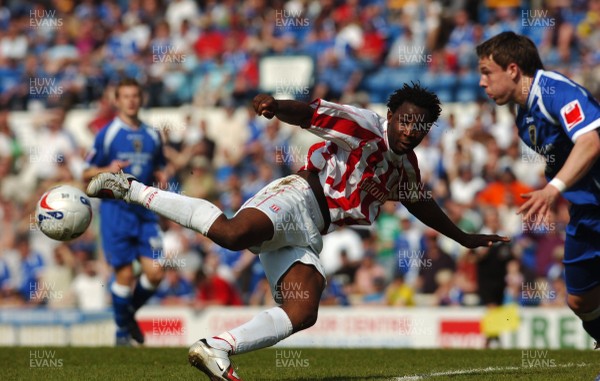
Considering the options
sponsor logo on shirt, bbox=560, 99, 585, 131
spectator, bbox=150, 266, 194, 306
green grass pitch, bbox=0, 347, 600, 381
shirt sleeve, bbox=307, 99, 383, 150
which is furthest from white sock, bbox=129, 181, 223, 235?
spectator, bbox=150, 266, 194, 306

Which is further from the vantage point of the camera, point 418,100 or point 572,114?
point 418,100

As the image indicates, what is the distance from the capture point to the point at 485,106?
16922 millimetres

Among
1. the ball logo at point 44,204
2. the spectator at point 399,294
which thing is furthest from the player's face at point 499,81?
the spectator at point 399,294

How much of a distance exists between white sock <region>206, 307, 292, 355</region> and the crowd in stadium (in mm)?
4906

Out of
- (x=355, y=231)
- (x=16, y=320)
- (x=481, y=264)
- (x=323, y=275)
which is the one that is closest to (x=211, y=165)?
(x=355, y=231)

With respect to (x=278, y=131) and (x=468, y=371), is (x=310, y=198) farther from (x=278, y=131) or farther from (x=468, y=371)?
(x=278, y=131)

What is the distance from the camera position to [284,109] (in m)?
6.84

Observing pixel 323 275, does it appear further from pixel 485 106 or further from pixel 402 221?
pixel 485 106

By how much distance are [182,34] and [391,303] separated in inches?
377

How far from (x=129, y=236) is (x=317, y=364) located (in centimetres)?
352

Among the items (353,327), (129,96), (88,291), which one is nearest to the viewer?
(129,96)

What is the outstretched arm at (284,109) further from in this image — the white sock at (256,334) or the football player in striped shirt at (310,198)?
the white sock at (256,334)

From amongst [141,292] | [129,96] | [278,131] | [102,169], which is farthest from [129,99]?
[278,131]

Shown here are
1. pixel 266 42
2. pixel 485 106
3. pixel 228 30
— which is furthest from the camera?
pixel 228 30
